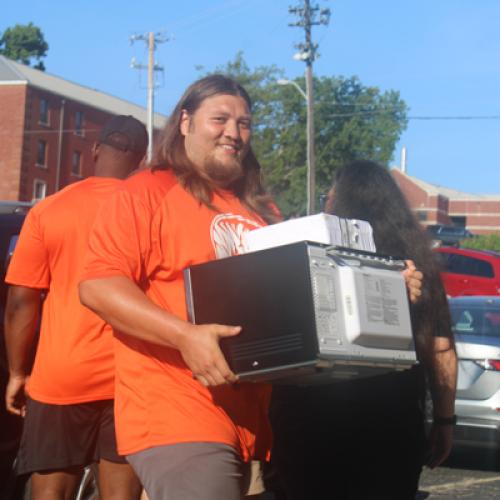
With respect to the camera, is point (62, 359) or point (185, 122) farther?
point (62, 359)

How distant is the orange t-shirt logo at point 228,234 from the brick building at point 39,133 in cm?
5650

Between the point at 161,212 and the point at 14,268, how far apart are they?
4.25 ft

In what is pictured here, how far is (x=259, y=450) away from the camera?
123 inches

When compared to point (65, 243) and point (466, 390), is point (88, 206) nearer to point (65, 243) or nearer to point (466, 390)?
point (65, 243)

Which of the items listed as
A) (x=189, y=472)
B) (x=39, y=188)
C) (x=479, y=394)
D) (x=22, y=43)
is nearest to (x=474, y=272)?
(x=479, y=394)

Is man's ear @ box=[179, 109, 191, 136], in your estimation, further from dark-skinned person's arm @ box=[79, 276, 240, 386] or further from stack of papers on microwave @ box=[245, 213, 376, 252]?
dark-skinned person's arm @ box=[79, 276, 240, 386]

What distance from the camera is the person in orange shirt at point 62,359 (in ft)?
12.9

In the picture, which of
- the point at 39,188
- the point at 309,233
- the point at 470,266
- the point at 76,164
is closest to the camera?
the point at 309,233

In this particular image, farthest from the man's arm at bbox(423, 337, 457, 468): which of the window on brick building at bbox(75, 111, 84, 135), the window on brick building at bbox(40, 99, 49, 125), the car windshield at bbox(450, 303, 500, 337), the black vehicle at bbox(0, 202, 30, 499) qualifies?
the window on brick building at bbox(75, 111, 84, 135)

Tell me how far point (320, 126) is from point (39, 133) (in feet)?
58.8

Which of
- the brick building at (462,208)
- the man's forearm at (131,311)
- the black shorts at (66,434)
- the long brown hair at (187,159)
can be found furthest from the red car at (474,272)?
the brick building at (462,208)

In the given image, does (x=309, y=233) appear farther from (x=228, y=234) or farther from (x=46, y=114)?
(x=46, y=114)

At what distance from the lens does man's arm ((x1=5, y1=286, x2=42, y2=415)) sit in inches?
164

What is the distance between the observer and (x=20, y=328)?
420cm
